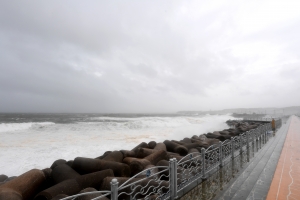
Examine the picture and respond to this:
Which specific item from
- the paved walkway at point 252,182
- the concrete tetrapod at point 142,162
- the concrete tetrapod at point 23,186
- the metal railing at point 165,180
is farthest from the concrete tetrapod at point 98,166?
the paved walkway at point 252,182

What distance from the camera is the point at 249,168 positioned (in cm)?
581

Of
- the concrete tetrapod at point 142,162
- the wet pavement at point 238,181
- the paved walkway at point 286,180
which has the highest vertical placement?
the concrete tetrapod at point 142,162

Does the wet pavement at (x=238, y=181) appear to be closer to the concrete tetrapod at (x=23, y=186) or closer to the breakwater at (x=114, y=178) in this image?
the breakwater at (x=114, y=178)

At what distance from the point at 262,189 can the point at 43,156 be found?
34.8 feet

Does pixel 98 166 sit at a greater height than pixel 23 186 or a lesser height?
greater

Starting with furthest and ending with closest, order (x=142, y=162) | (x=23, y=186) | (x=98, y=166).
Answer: (x=142, y=162) < (x=98, y=166) < (x=23, y=186)

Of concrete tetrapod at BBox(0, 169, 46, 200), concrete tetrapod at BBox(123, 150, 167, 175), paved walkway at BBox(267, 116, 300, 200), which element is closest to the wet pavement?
paved walkway at BBox(267, 116, 300, 200)

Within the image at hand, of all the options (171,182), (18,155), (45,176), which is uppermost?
(171,182)

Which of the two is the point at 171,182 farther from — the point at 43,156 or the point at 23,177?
the point at 43,156

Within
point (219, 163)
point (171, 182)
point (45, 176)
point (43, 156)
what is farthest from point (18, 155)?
point (219, 163)

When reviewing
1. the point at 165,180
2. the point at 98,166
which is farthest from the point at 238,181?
the point at 98,166

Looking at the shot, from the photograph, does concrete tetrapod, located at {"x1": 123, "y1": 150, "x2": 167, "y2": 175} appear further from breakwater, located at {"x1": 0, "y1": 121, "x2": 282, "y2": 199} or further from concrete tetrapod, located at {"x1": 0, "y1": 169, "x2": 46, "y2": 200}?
concrete tetrapod, located at {"x1": 0, "y1": 169, "x2": 46, "y2": 200}

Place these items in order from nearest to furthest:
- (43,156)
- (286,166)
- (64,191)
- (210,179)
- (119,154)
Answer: (64,191)
(210,179)
(286,166)
(119,154)
(43,156)

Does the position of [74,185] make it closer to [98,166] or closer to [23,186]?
[98,166]
